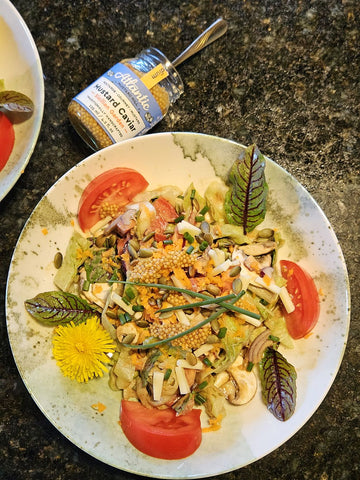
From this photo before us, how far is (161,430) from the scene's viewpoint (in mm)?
1441

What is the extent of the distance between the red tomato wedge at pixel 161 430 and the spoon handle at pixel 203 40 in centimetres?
125

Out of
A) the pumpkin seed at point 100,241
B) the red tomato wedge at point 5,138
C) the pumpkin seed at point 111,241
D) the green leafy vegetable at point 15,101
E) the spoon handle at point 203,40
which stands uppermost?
the green leafy vegetable at point 15,101

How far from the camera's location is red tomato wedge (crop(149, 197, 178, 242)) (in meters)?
1.54

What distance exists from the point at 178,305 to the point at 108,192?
467 millimetres

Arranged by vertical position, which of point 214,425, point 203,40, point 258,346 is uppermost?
point 203,40

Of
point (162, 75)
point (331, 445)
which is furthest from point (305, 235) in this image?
point (331, 445)

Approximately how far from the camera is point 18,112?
1.60 meters

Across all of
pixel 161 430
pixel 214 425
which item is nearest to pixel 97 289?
pixel 161 430

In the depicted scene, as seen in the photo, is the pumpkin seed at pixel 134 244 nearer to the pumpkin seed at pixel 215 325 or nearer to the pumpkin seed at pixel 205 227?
the pumpkin seed at pixel 205 227

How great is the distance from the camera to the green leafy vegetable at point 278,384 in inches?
57.0

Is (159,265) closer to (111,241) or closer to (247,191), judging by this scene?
(111,241)

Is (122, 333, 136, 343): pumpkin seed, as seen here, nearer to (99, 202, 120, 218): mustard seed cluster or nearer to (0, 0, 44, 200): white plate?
(99, 202, 120, 218): mustard seed cluster

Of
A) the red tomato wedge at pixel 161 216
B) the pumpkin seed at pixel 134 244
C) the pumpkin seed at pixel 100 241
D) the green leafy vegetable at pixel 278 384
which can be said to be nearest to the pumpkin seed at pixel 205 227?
the red tomato wedge at pixel 161 216

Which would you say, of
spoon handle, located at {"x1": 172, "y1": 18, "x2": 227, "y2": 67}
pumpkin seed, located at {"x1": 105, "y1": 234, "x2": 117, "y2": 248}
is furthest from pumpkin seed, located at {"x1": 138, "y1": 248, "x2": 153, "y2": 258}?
spoon handle, located at {"x1": 172, "y1": 18, "x2": 227, "y2": 67}
